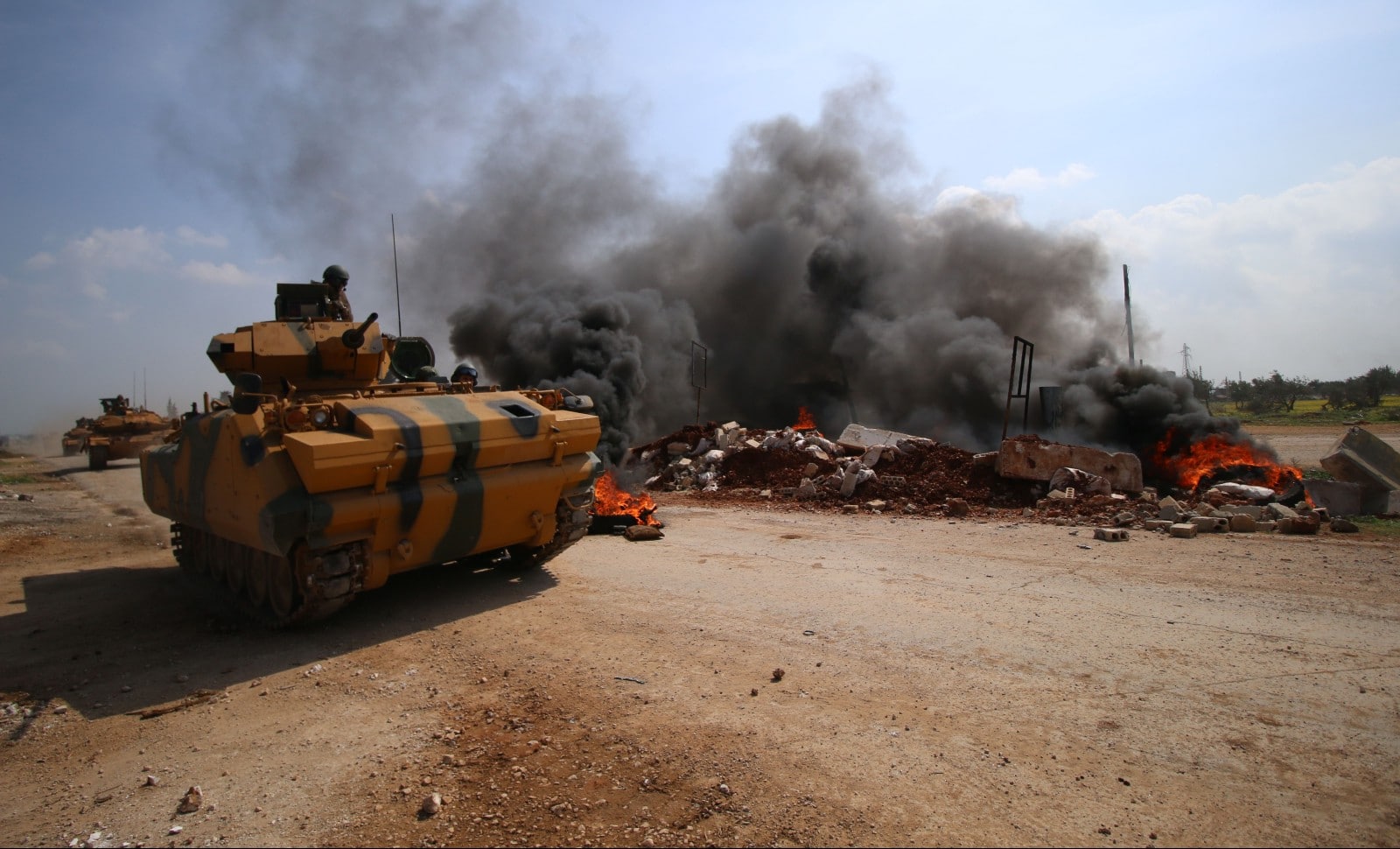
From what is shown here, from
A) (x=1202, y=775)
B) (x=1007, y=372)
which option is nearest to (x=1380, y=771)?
(x=1202, y=775)

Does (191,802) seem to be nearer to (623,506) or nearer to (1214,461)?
(623,506)

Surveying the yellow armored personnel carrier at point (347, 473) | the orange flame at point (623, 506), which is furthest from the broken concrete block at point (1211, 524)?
the yellow armored personnel carrier at point (347, 473)

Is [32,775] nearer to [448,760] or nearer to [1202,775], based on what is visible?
[448,760]

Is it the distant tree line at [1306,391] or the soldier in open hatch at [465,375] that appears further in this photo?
the distant tree line at [1306,391]

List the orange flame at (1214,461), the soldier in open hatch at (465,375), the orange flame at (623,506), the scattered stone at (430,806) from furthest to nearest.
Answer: the orange flame at (1214,461), the orange flame at (623,506), the soldier in open hatch at (465,375), the scattered stone at (430,806)

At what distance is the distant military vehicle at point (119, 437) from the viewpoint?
2645cm

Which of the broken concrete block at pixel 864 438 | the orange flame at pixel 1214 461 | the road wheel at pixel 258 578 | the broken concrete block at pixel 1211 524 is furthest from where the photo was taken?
the broken concrete block at pixel 864 438

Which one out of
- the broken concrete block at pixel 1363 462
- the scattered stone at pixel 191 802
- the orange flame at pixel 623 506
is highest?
the broken concrete block at pixel 1363 462

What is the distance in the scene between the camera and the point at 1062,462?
13.2 metres

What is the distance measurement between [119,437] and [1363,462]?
105 feet

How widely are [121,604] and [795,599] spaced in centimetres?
632

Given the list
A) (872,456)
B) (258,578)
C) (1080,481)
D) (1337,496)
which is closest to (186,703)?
(258,578)

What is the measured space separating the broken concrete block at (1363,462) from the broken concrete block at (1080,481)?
2867 mm

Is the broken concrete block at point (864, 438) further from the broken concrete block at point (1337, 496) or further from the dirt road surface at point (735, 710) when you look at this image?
the dirt road surface at point (735, 710)
